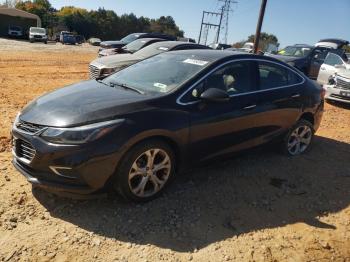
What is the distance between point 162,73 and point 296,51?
474 inches

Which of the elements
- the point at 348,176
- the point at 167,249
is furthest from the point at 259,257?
the point at 348,176

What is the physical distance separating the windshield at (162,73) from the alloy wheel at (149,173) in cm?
78

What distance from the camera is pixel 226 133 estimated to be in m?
4.68

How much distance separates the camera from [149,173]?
4.02m

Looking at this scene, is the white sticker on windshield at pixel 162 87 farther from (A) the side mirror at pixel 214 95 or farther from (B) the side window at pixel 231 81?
(A) the side mirror at pixel 214 95

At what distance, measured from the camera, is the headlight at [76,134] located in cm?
353

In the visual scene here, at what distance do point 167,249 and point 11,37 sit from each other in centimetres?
5043

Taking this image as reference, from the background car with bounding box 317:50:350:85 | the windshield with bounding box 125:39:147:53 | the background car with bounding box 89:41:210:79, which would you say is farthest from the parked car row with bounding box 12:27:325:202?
the windshield with bounding box 125:39:147:53

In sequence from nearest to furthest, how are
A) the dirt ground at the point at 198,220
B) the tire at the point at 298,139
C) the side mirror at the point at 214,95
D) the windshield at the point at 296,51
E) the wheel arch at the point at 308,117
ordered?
1. the dirt ground at the point at 198,220
2. the side mirror at the point at 214,95
3. the tire at the point at 298,139
4. the wheel arch at the point at 308,117
5. the windshield at the point at 296,51

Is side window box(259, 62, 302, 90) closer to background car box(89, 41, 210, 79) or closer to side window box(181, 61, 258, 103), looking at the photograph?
side window box(181, 61, 258, 103)

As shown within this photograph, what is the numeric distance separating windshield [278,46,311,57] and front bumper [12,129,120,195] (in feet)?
43.2

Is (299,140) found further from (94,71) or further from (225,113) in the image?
(94,71)

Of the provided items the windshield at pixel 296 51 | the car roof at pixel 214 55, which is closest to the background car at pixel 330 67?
the windshield at pixel 296 51

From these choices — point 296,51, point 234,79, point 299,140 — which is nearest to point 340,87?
point 296,51
